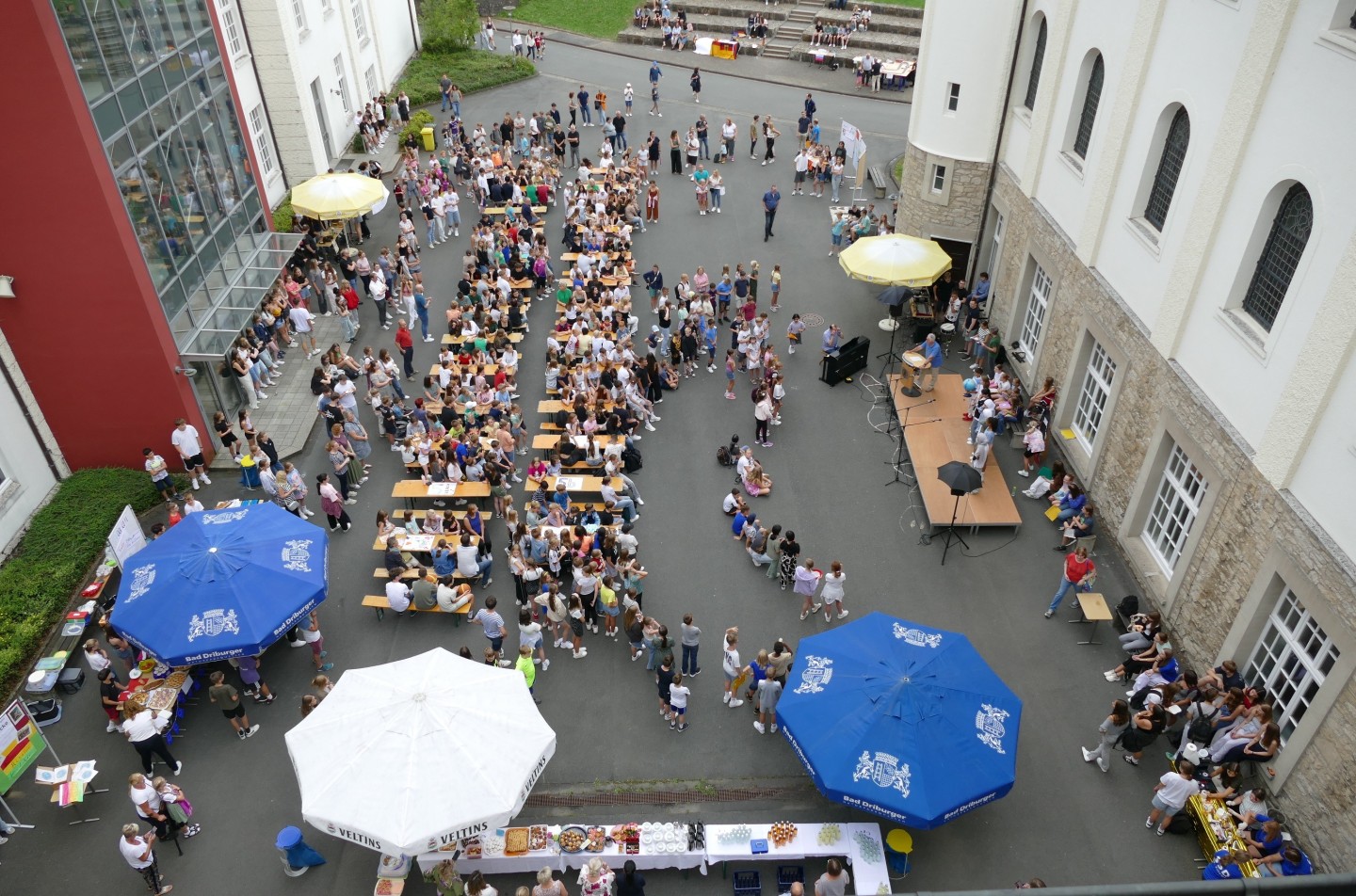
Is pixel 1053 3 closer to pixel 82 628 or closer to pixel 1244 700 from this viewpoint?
pixel 1244 700

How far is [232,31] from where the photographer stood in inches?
1119

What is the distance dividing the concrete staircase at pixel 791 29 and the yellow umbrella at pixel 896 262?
2854 cm

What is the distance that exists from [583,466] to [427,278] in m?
11.9

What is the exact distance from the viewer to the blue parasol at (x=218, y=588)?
49.5ft

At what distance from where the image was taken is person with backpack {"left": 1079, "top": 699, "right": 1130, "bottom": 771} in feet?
46.3

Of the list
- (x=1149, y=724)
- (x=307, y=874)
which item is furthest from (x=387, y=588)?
(x=1149, y=724)

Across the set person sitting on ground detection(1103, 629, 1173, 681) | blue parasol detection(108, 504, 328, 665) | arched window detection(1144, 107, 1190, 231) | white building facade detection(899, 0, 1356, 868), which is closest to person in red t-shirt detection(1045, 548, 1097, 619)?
white building facade detection(899, 0, 1356, 868)

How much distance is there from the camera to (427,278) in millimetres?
29531

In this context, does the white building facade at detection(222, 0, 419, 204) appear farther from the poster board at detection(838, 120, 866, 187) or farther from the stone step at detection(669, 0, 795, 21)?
the stone step at detection(669, 0, 795, 21)

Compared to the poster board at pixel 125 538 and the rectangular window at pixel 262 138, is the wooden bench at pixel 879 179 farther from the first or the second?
the poster board at pixel 125 538

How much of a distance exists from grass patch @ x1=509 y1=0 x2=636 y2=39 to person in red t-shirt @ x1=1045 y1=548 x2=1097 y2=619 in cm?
4425

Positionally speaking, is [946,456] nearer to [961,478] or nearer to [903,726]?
[961,478]

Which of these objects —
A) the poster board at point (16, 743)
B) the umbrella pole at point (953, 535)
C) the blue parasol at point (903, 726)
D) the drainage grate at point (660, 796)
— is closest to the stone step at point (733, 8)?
the umbrella pole at point (953, 535)

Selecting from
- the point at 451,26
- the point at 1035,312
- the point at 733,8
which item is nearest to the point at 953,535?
the point at 1035,312
